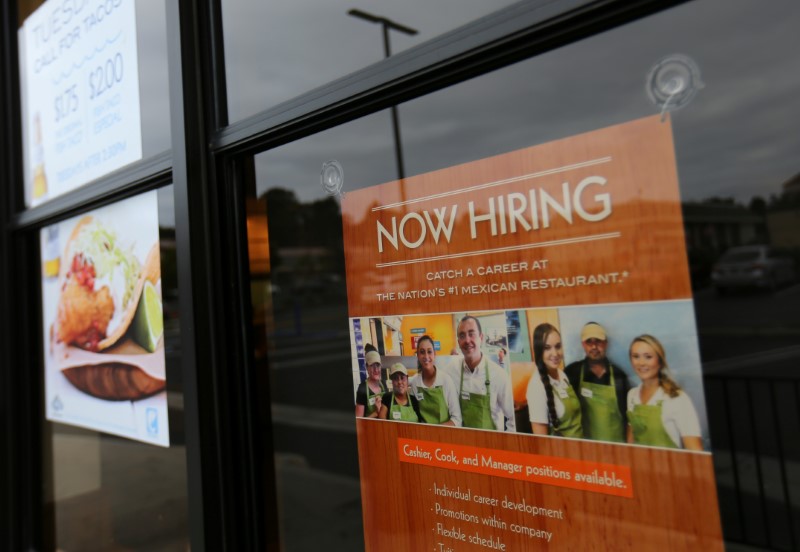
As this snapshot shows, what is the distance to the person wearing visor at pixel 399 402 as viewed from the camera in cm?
145

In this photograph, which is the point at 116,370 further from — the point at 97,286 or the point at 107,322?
the point at 97,286

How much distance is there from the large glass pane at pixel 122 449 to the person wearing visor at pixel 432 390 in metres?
0.99

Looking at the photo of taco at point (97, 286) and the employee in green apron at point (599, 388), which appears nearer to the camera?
the employee in green apron at point (599, 388)

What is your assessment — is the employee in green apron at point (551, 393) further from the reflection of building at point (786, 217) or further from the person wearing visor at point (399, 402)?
the reflection of building at point (786, 217)

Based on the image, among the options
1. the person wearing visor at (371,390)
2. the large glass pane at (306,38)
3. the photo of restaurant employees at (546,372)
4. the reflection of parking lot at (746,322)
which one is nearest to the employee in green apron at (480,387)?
the photo of restaurant employees at (546,372)

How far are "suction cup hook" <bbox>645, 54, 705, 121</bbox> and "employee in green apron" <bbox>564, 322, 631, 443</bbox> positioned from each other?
0.43m

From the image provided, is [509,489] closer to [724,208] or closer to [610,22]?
[724,208]

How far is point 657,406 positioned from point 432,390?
1.68 feet

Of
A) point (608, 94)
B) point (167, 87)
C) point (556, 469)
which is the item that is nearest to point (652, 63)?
point (608, 94)

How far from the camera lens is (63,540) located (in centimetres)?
278

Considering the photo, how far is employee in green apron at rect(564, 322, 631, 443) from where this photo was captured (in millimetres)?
1146

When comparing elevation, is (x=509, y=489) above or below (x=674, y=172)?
below

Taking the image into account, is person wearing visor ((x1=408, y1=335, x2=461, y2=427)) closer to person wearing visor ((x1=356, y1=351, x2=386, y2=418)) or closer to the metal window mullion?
person wearing visor ((x1=356, y1=351, x2=386, y2=418))

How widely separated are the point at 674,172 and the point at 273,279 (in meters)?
1.17
